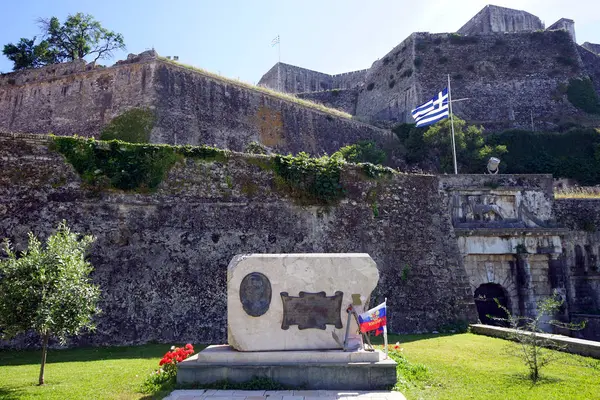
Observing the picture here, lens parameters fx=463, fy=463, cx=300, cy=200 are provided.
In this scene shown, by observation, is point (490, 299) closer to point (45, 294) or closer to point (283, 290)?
point (283, 290)

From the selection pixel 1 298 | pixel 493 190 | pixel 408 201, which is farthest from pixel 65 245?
pixel 493 190

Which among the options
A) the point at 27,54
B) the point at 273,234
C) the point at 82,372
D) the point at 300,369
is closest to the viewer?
the point at 300,369

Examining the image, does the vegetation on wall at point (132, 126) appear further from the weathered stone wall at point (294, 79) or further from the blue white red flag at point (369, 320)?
the weathered stone wall at point (294, 79)

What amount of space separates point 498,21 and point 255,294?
48267mm

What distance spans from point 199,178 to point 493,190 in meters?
11.3

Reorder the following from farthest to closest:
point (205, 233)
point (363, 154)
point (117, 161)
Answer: point (363, 154) → point (205, 233) → point (117, 161)

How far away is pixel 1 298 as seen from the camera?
25.0ft

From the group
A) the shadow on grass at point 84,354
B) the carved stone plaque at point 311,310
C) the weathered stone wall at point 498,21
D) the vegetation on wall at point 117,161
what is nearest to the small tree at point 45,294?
the shadow on grass at point 84,354

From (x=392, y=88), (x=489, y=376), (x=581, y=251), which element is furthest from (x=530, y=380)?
(x=392, y=88)

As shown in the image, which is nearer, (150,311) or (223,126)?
(150,311)

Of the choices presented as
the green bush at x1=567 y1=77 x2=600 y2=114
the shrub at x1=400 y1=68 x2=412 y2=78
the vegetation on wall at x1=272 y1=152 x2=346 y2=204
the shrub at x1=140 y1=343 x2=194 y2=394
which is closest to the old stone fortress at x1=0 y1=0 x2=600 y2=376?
the vegetation on wall at x1=272 y1=152 x2=346 y2=204

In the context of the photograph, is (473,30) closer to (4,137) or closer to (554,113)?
(554,113)

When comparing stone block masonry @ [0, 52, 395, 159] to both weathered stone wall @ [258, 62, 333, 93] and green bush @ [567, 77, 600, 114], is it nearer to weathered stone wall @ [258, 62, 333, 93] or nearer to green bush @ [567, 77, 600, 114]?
weathered stone wall @ [258, 62, 333, 93]

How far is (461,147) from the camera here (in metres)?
26.2
